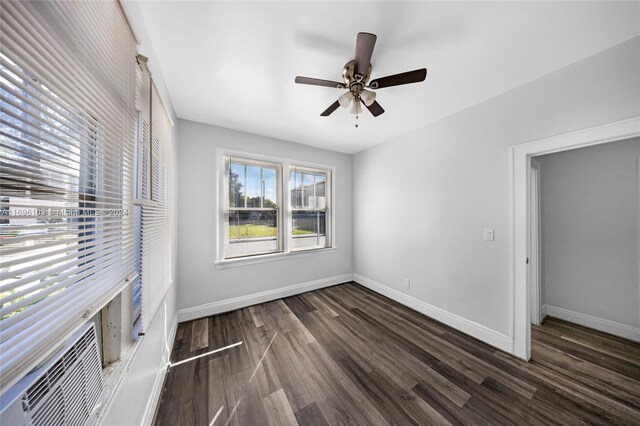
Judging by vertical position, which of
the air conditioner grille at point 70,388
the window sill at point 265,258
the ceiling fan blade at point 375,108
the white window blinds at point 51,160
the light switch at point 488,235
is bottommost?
the window sill at point 265,258

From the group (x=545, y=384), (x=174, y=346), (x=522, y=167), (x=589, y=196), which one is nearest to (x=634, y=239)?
(x=589, y=196)

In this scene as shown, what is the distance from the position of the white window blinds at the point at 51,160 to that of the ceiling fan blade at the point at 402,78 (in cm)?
153

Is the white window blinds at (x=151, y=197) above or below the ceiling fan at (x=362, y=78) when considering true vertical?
below

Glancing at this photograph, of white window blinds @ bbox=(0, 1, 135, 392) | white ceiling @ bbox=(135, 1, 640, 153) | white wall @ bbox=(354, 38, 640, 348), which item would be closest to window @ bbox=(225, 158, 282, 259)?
white ceiling @ bbox=(135, 1, 640, 153)

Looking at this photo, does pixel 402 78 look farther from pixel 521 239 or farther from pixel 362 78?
pixel 521 239

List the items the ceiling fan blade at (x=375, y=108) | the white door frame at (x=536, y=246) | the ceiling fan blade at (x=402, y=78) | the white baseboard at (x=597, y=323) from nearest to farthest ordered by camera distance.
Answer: the ceiling fan blade at (x=402, y=78) < the ceiling fan blade at (x=375, y=108) < the white baseboard at (x=597, y=323) < the white door frame at (x=536, y=246)

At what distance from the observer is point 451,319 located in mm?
2631

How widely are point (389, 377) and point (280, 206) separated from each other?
2.59 meters

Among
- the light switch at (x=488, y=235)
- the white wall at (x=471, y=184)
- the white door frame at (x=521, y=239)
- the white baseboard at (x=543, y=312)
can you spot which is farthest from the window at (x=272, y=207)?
the white baseboard at (x=543, y=312)

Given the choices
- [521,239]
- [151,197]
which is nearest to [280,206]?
[151,197]

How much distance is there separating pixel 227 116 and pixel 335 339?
2.94m

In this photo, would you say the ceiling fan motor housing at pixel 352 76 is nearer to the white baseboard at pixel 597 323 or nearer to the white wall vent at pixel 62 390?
the white wall vent at pixel 62 390

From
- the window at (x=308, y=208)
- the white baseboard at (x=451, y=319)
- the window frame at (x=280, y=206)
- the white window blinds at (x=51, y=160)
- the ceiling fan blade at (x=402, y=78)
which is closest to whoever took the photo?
the white window blinds at (x=51, y=160)

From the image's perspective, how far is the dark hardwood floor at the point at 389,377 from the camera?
4.99 feet
